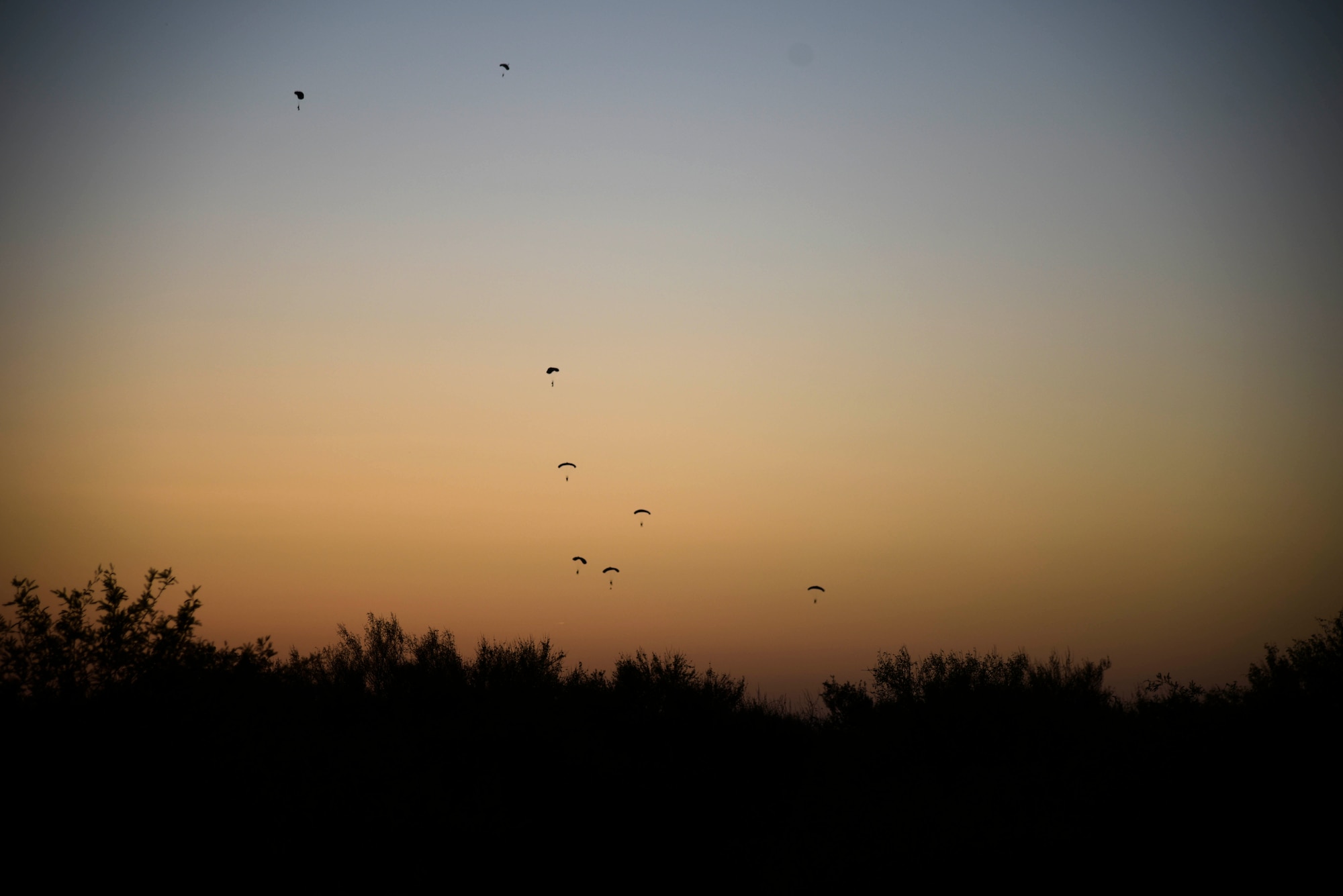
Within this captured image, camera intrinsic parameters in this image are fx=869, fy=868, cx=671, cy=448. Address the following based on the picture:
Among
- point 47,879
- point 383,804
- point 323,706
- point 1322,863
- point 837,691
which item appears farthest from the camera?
point 837,691

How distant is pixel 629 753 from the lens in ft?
74.7

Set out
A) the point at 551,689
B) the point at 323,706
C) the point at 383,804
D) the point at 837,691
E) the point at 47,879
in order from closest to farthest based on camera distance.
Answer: the point at 47,879, the point at 383,804, the point at 323,706, the point at 551,689, the point at 837,691

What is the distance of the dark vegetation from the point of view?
48.2ft

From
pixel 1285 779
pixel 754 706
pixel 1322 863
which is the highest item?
pixel 754 706

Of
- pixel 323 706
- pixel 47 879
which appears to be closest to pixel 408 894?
pixel 47 879

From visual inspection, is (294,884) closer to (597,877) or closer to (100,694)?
(100,694)

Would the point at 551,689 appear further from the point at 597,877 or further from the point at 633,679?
the point at 597,877

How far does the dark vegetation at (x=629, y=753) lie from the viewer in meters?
14.7

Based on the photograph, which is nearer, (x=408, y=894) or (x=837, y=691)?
(x=408, y=894)

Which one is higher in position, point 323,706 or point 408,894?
point 323,706

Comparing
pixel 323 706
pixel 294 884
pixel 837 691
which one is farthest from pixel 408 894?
pixel 837 691

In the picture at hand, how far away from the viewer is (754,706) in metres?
28.0

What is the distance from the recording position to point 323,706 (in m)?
23.8

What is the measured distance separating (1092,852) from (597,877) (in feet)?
30.5
